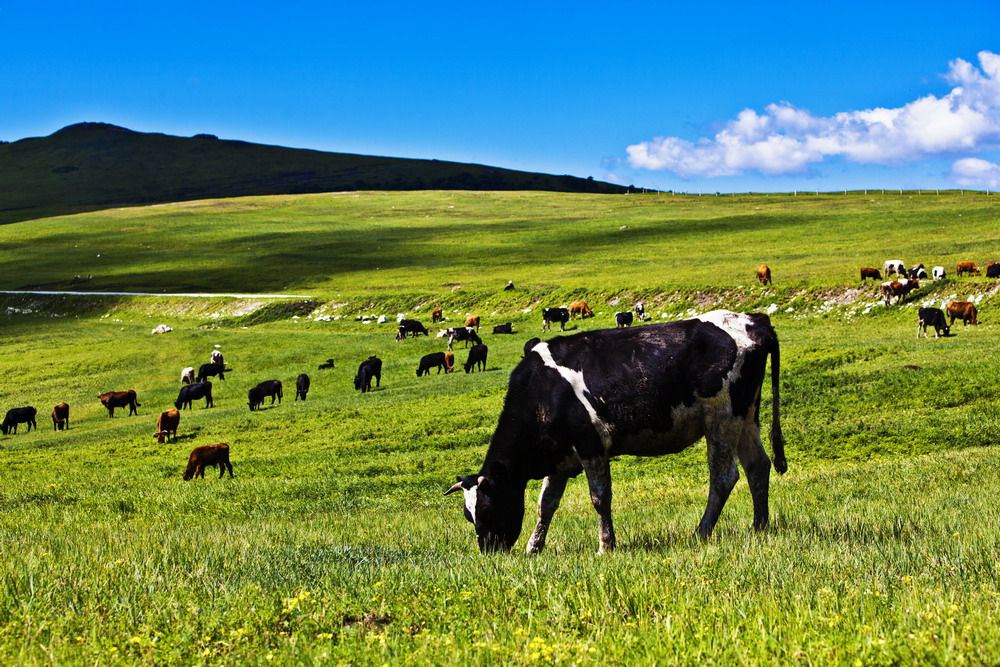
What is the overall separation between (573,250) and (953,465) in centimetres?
8089

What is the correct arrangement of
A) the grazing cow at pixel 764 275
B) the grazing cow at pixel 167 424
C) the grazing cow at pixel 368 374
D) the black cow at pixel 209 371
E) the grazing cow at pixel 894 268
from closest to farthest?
the grazing cow at pixel 167 424 < the grazing cow at pixel 368 374 < the black cow at pixel 209 371 < the grazing cow at pixel 894 268 < the grazing cow at pixel 764 275

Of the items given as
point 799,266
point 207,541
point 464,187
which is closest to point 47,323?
point 799,266

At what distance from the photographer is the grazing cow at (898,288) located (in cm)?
3978

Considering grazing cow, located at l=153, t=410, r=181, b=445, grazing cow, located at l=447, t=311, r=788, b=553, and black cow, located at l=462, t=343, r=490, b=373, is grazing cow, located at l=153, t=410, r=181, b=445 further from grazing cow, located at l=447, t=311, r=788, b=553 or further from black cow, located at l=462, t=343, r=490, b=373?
grazing cow, located at l=447, t=311, r=788, b=553

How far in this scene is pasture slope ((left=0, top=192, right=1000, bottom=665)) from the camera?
16.1ft

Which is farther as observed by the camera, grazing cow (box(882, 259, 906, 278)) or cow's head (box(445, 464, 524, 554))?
grazing cow (box(882, 259, 906, 278))

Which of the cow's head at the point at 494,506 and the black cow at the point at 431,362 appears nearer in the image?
the cow's head at the point at 494,506

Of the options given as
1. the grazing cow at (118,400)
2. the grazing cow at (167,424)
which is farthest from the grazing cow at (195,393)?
the grazing cow at (167,424)

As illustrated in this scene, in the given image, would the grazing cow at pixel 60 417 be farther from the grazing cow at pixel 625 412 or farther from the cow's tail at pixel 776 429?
the cow's tail at pixel 776 429

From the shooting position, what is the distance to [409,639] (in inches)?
199

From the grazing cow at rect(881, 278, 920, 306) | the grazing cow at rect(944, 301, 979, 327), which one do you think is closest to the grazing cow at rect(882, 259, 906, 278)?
the grazing cow at rect(881, 278, 920, 306)

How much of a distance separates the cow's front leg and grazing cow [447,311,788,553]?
0.01 metres

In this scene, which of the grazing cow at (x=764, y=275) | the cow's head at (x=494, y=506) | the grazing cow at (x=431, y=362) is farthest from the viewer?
the grazing cow at (x=764, y=275)

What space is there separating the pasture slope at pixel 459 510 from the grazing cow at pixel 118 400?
32.4 inches
